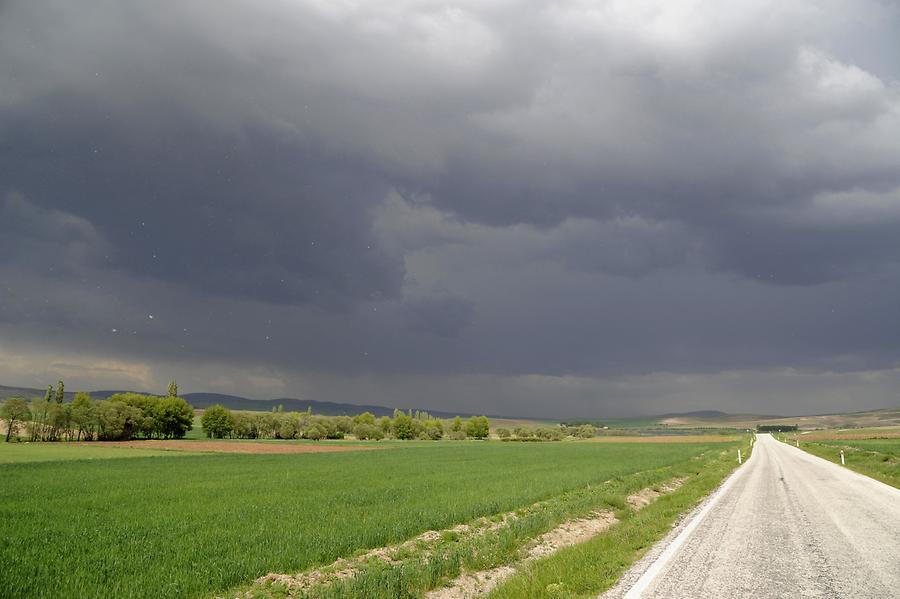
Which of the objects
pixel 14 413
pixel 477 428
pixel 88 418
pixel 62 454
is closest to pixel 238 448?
pixel 62 454

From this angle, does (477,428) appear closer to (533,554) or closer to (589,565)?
→ (533,554)

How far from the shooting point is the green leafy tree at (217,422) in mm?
150625

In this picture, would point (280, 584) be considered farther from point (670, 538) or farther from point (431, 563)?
point (670, 538)

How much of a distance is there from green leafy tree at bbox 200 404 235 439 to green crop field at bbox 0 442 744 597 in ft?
404

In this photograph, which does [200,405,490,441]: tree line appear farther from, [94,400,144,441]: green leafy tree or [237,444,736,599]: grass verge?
[237,444,736,599]: grass verge

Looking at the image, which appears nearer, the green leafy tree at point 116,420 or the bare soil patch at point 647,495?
the bare soil patch at point 647,495

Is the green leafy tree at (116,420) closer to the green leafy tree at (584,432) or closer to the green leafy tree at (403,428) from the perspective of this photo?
the green leafy tree at (403,428)

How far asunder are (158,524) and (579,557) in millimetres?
14730

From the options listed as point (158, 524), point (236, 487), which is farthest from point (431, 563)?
point (236, 487)

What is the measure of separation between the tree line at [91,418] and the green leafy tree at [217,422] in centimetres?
1359

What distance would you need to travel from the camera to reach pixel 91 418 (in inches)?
4385

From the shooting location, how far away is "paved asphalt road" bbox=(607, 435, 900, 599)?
8.35 meters

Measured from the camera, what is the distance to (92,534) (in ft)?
52.9

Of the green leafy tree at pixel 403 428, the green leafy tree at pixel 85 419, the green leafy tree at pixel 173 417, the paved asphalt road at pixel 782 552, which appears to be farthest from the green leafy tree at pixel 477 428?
the paved asphalt road at pixel 782 552
